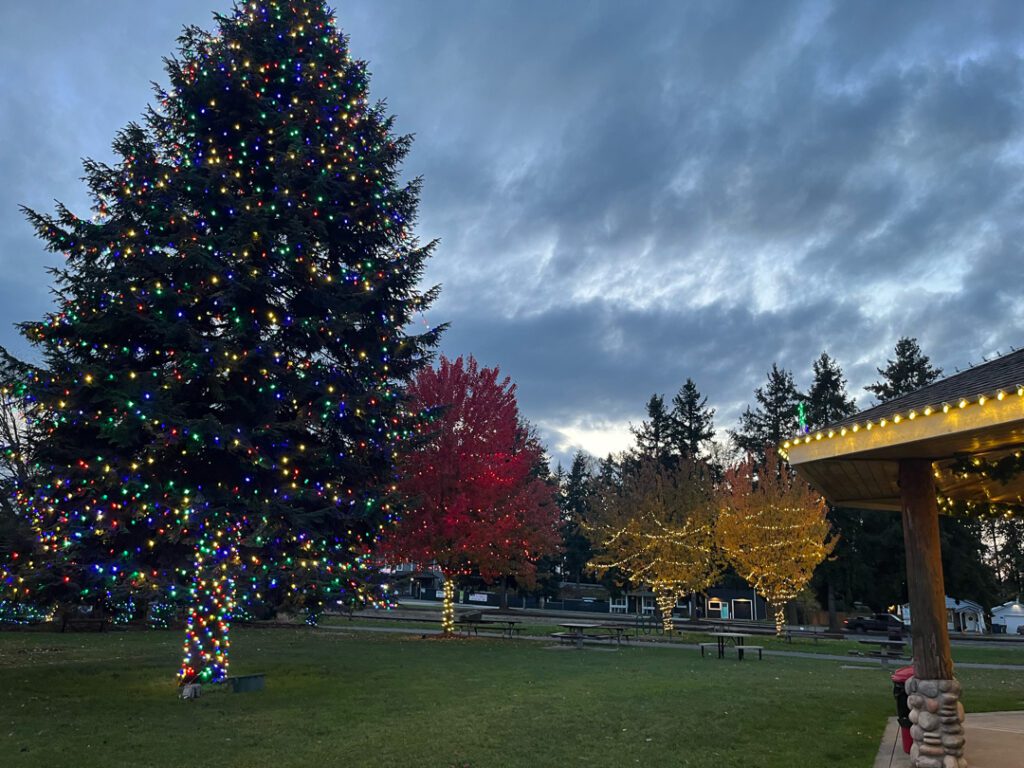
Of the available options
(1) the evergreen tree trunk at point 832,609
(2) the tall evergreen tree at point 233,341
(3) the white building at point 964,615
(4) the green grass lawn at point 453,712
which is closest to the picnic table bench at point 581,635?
(4) the green grass lawn at point 453,712

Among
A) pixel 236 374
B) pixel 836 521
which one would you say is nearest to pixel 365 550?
pixel 236 374

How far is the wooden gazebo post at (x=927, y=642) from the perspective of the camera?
7016 mm

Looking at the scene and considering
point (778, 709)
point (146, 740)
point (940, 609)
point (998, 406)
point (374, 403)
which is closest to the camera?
point (998, 406)

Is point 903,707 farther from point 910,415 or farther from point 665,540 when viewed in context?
point 665,540

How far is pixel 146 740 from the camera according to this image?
8.46 meters

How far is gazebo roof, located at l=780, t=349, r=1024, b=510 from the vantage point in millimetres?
6484

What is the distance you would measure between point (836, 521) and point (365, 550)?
40.2 meters

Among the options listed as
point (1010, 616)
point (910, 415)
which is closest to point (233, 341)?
point (910, 415)

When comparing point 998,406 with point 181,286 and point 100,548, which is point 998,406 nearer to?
point 181,286

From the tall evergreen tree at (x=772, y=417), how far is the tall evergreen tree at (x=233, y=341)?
155 feet

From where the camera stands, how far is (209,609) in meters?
12.6

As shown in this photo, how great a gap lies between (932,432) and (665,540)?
84.8 ft

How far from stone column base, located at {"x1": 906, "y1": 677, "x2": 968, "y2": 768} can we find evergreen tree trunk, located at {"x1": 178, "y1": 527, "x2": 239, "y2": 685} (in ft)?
34.3

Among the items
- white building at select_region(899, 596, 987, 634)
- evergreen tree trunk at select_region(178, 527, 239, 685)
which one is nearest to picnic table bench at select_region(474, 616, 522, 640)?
evergreen tree trunk at select_region(178, 527, 239, 685)
